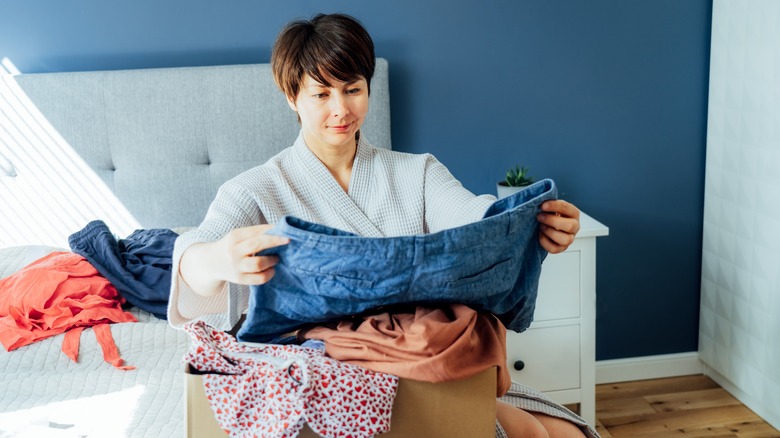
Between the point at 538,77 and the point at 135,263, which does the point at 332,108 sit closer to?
the point at 135,263

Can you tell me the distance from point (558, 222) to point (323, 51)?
1.76 feet

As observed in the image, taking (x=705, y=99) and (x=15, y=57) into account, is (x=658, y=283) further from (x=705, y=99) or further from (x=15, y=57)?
(x=15, y=57)

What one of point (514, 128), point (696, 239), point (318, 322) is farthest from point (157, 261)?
point (696, 239)

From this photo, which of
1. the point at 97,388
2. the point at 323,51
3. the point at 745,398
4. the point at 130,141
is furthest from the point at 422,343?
the point at 745,398

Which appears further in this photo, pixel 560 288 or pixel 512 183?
pixel 512 183

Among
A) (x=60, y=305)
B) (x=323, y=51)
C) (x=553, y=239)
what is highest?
(x=323, y=51)

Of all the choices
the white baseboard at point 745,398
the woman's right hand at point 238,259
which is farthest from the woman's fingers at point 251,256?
the white baseboard at point 745,398

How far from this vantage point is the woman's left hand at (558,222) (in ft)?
3.69

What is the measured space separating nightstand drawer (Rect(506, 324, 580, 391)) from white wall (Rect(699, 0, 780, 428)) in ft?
1.84

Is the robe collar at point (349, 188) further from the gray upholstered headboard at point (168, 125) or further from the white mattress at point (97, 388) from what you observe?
the gray upholstered headboard at point (168, 125)

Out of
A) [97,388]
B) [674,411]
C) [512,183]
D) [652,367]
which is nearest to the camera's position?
[97,388]

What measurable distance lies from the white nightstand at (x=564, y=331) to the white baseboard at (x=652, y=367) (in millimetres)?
469

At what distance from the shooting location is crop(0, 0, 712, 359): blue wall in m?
2.38

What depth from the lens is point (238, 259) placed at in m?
1.00
